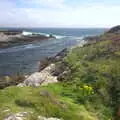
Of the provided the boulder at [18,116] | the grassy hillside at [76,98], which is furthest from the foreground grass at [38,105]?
the boulder at [18,116]

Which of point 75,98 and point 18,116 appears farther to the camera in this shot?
point 75,98

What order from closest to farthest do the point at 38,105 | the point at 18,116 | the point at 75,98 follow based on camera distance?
the point at 18,116 → the point at 38,105 → the point at 75,98

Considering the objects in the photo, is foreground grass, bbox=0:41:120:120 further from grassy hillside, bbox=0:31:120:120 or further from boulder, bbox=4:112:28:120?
boulder, bbox=4:112:28:120

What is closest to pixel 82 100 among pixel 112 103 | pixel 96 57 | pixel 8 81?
pixel 112 103

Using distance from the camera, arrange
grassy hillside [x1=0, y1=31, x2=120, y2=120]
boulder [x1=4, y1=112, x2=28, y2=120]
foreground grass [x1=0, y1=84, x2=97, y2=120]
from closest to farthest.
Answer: boulder [x1=4, y1=112, x2=28, y2=120] < foreground grass [x1=0, y1=84, x2=97, y2=120] < grassy hillside [x1=0, y1=31, x2=120, y2=120]

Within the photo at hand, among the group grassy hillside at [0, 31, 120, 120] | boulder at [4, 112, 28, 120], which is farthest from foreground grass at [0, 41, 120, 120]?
boulder at [4, 112, 28, 120]

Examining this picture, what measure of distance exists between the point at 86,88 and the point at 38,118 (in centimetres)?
737

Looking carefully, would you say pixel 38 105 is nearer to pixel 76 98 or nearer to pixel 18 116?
pixel 18 116

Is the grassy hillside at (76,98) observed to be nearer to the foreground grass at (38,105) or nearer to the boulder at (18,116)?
the foreground grass at (38,105)

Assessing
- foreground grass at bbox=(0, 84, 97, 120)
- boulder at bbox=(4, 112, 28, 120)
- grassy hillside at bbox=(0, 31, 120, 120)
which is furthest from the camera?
grassy hillside at bbox=(0, 31, 120, 120)

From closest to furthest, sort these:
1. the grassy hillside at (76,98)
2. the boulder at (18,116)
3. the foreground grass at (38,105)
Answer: the boulder at (18,116) → the foreground grass at (38,105) → the grassy hillside at (76,98)

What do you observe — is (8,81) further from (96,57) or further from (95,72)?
(95,72)

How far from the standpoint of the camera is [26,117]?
51.9ft


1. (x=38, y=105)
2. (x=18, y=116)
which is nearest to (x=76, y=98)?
(x=38, y=105)
